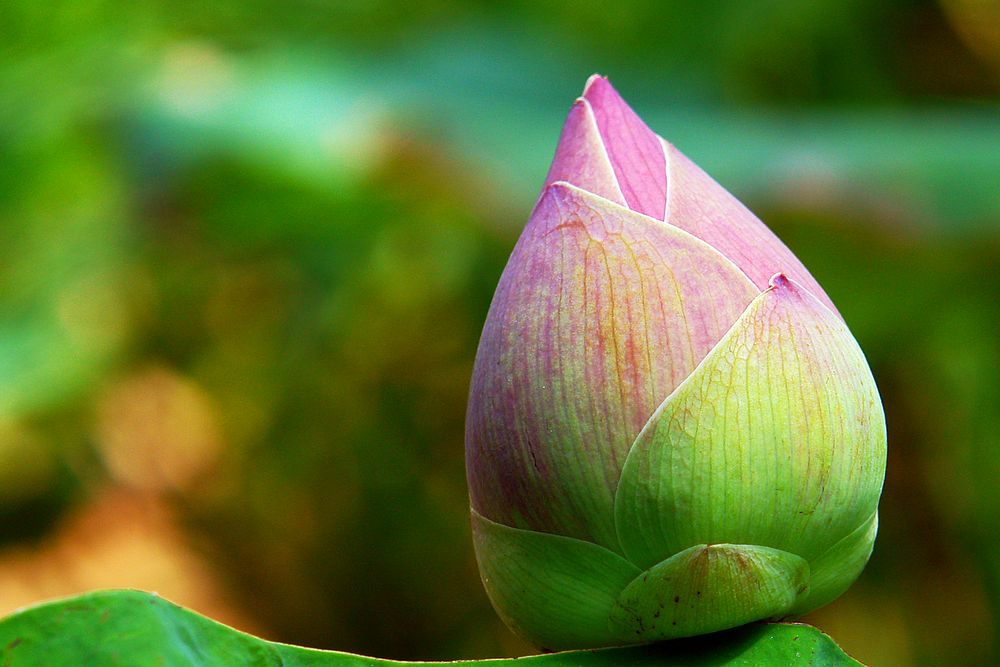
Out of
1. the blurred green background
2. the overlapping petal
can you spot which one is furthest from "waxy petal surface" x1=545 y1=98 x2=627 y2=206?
the blurred green background

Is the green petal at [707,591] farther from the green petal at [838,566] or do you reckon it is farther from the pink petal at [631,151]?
the pink petal at [631,151]

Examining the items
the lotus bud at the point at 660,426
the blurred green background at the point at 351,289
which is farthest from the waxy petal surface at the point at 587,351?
the blurred green background at the point at 351,289

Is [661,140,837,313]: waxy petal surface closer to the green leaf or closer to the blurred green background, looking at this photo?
the green leaf

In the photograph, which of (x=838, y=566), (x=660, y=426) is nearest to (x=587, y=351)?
(x=660, y=426)

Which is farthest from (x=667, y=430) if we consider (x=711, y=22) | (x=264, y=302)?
(x=711, y=22)

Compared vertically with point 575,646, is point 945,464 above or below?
below

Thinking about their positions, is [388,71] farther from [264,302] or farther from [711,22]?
[711,22]

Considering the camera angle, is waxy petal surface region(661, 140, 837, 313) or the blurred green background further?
the blurred green background
